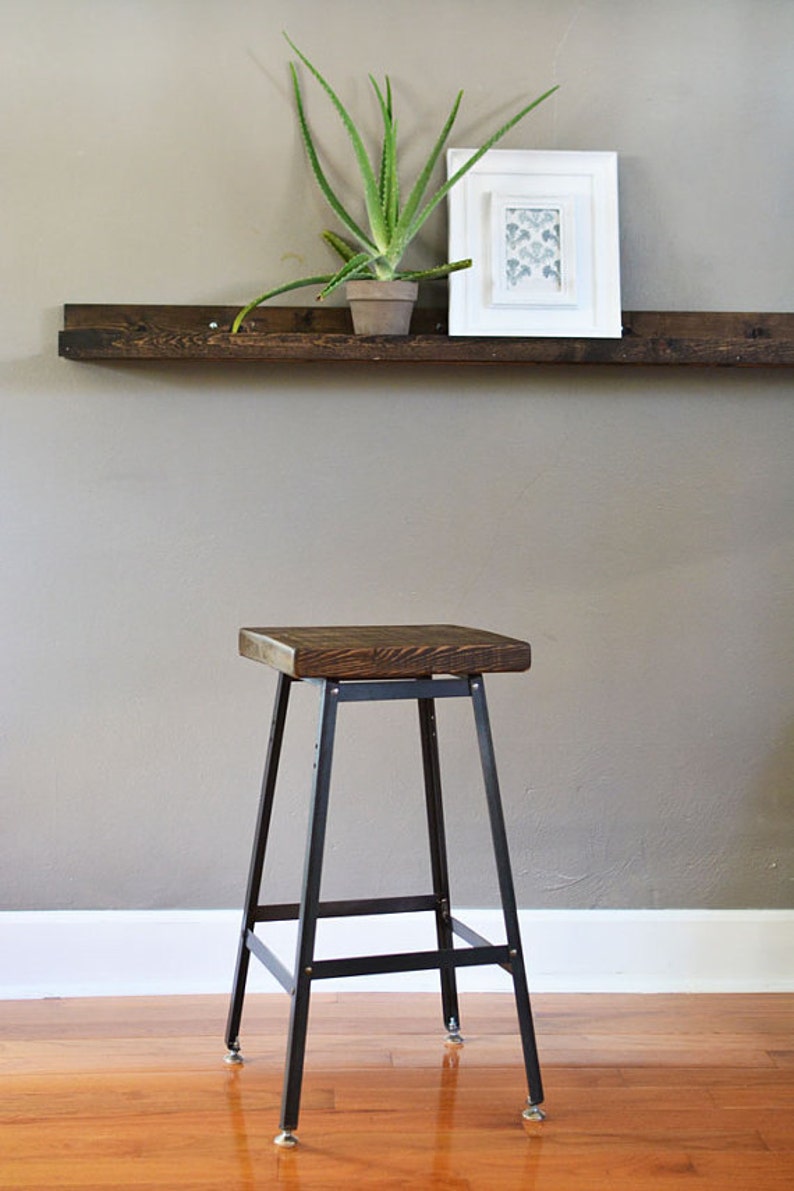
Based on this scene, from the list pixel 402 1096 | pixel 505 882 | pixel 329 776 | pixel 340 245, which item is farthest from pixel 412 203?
pixel 402 1096

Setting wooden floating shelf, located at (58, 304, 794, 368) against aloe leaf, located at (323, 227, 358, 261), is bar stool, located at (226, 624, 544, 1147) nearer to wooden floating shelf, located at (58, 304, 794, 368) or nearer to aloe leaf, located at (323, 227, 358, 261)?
wooden floating shelf, located at (58, 304, 794, 368)

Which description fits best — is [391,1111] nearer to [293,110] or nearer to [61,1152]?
[61,1152]

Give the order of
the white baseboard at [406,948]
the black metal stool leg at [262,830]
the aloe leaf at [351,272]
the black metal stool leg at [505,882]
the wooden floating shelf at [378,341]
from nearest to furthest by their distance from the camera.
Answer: the black metal stool leg at [505,882]
the black metal stool leg at [262,830]
the aloe leaf at [351,272]
the wooden floating shelf at [378,341]
the white baseboard at [406,948]

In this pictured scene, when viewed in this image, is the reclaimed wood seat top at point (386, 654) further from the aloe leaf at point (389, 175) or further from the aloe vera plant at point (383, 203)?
the aloe leaf at point (389, 175)

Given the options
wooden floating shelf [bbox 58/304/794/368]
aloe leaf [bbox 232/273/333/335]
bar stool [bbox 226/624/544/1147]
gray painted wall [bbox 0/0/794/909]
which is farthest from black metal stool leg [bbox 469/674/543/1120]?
aloe leaf [bbox 232/273/333/335]

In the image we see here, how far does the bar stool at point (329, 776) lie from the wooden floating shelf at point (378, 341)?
1.91ft

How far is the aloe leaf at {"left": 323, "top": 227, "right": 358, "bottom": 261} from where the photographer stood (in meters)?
2.48

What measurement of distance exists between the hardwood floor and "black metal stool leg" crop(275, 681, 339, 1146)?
88 mm

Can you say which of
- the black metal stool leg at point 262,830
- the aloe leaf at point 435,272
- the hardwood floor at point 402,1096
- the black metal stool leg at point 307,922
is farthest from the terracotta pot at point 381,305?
the hardwood floor at point 402,1096

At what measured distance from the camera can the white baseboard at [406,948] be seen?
99.9 inches

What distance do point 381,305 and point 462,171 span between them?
0.31m

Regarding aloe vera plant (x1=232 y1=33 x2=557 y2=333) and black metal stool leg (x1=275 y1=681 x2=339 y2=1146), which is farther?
aloe vera plant (x1=232 y1=33 x2=557 y2=333)

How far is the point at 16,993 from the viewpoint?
2.52 metres

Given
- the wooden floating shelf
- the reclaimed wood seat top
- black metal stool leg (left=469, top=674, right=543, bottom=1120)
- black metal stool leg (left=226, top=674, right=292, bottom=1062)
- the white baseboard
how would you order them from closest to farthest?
the reclaimed wood seat top, black metal stool leg (left=469, top=674, right=543, bottom=1120), black metal stool leg (left=226, top=674, right=292, bottom=1062), the wooden floating shelf, the white baseboard
